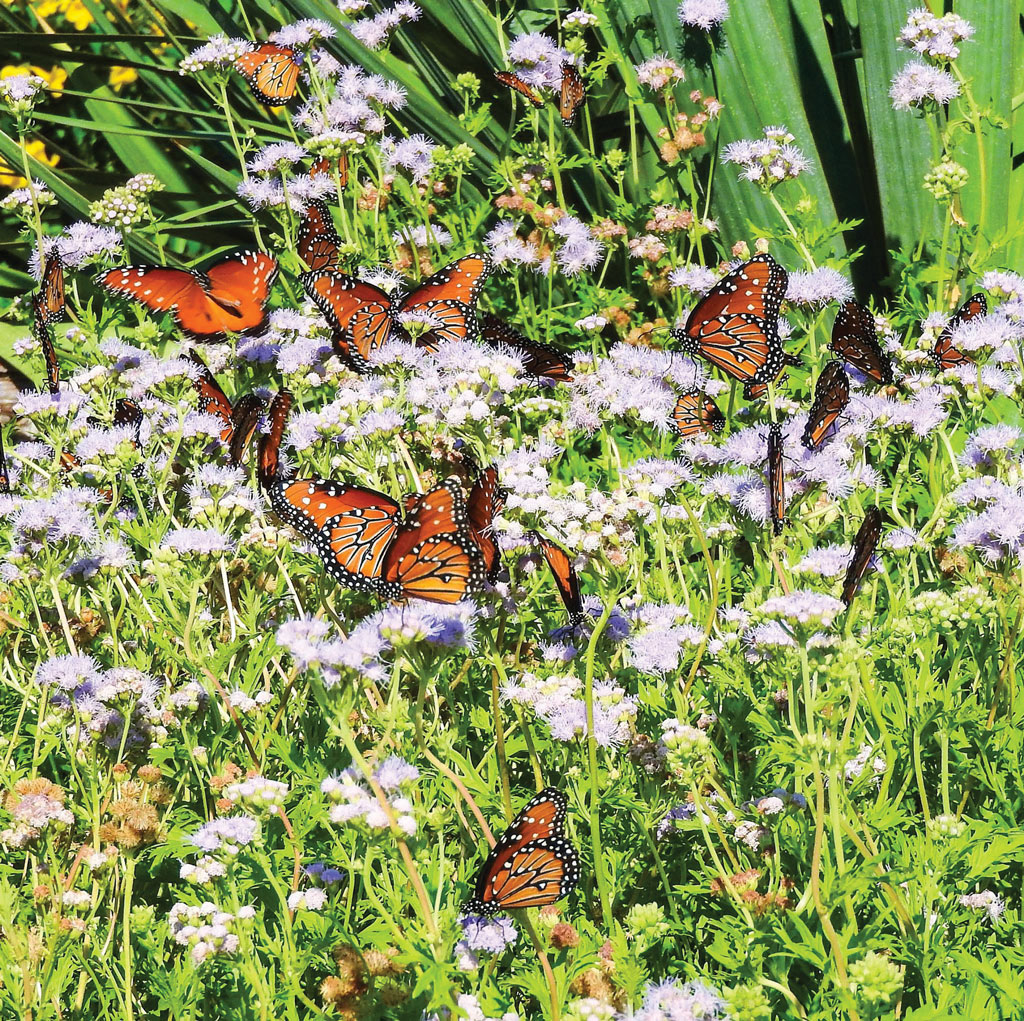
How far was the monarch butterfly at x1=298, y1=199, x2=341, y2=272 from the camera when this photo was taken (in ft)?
18.0

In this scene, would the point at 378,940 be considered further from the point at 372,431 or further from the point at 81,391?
the point at 81,391

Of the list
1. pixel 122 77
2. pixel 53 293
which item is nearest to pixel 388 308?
pixel 53 293

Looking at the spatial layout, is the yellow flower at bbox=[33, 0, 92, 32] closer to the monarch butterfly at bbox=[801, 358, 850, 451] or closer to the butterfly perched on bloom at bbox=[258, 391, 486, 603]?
the butterfly perched on bloom at bbox=[258, 391, 486, 603]

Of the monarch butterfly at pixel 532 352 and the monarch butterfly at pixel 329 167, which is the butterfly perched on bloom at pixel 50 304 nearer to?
the monarch butterfly at pixel 329 167

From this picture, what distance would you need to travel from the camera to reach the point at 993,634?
3535mm

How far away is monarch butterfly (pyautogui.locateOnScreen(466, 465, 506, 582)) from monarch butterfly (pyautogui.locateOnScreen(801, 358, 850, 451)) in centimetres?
104

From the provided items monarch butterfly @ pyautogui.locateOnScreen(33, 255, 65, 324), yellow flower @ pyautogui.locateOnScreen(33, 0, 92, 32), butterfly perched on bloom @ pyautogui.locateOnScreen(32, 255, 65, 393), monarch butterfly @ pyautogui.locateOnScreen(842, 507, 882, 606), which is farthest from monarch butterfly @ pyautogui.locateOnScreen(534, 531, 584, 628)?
yellow flower @ pyautogui.locateOnScreen(33, 0, 92, 32)

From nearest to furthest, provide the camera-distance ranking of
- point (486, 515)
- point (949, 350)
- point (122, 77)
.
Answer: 1. point (486, 515)
2. point (949, 350)
3. point (122, 77)

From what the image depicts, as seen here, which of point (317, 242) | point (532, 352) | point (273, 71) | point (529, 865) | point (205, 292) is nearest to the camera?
point (529, 865)

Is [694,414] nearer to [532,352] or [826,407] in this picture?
[826,407]

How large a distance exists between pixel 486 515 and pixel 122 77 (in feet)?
24.1

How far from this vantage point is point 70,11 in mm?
9508

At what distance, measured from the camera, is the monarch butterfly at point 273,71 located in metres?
6.18

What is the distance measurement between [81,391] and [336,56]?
9.43 feet
